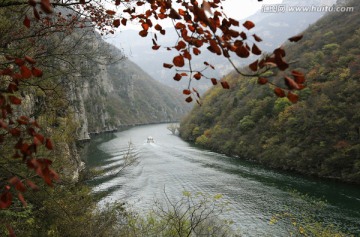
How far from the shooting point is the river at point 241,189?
907 inches

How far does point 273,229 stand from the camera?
2120 centimetres

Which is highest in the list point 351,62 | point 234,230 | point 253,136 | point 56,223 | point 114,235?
point 351,62

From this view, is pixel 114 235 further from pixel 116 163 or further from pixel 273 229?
pixel 116 163

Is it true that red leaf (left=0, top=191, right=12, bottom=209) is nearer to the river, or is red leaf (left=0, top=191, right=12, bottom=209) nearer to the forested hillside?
the river

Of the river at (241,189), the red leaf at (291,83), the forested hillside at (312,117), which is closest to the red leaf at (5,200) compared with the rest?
the red leaf at (291,83)

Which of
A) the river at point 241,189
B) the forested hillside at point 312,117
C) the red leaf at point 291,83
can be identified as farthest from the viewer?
the forested hillside at point 312,117

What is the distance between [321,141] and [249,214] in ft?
64.7

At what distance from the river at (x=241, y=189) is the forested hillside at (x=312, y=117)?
339cm

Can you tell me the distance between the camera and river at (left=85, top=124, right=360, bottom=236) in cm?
2303

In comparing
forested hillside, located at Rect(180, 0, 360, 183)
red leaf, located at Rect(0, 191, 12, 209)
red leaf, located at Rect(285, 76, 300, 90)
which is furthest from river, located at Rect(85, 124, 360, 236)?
red leaf, located at Rect(285, 76, 300, 90)

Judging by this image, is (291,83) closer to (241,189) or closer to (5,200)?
(5,200)

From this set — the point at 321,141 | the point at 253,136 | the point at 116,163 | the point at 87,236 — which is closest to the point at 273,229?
the point at 87,236

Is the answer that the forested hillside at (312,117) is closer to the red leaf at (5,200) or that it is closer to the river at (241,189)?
the river at (241,189)

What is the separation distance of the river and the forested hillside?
3.39m
